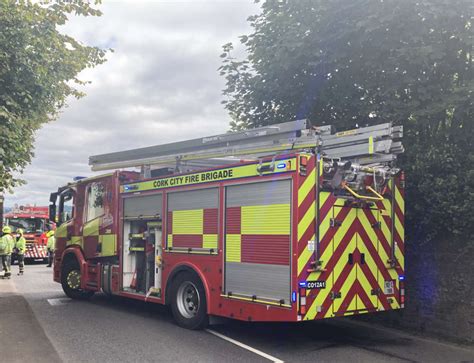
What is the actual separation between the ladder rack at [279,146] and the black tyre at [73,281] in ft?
9.53

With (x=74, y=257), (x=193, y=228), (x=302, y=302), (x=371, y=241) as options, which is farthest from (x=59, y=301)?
(x=371, y=241)

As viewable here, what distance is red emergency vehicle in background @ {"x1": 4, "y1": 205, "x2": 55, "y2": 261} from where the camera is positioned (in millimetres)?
24234

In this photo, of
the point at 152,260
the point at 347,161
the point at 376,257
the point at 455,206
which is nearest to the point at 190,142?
the point at 152,260

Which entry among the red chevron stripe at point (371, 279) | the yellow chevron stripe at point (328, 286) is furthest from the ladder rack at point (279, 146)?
the red chevron stripe at point (371, 279)

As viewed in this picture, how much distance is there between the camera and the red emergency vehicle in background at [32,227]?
24234mm

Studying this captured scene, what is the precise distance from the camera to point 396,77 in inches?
354

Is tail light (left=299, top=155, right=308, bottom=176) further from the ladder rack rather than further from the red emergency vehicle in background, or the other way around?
the red emergency vehicle in background

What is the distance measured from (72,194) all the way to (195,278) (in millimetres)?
4907

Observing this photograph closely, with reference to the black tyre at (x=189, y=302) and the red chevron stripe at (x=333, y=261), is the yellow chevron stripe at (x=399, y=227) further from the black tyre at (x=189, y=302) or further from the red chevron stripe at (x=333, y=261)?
the black tyre at (x=189, y=302)

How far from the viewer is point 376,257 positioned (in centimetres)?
721

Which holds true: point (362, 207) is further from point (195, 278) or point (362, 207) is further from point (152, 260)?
point (152, 260)

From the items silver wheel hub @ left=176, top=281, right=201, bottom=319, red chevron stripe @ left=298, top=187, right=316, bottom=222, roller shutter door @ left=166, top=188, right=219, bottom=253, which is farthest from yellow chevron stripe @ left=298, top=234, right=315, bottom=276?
silver wheel hub @ left=176, top=281, right=201, bottom=319

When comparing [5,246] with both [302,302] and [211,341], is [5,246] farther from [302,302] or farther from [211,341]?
[302,302]

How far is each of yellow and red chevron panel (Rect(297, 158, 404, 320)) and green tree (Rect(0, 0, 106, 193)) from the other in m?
5.04
